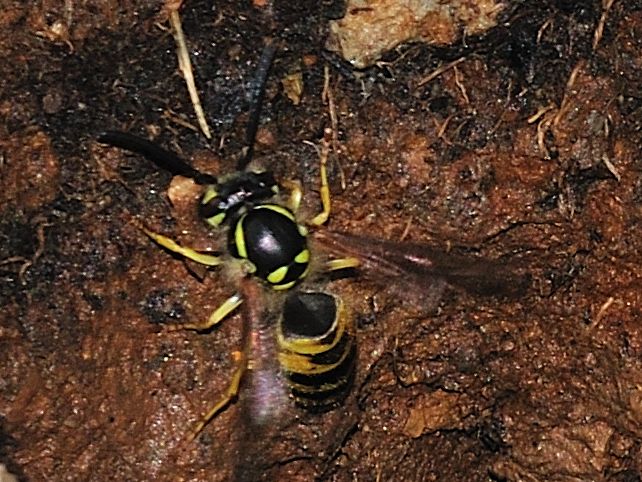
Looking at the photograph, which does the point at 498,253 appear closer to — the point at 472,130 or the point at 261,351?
the point at 472,130

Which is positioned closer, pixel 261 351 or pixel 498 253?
pixel 261 351

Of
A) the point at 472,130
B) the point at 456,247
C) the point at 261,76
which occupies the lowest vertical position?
the point at 456,247

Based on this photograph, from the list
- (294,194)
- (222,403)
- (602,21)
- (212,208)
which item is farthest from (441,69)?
(222,403)

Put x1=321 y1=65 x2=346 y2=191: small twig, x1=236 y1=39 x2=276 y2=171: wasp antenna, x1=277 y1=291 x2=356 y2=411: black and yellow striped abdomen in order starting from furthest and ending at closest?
x1=321 y1=65 x2=346 y2=191: small twig, x1=236 y1=39 x2=276 y2=171: wasp antenna, x1=277 y1=291 x2=356 y2=411: black and yellow striped abdomen

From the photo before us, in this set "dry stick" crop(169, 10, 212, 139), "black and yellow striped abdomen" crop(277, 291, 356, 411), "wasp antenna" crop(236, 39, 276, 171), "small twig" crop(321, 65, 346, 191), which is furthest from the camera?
"small twig" crop(321, 65, 346, 191)

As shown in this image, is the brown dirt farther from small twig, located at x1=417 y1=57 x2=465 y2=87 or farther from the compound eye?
the compound eye

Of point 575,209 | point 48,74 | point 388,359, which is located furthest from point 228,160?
point 575,209

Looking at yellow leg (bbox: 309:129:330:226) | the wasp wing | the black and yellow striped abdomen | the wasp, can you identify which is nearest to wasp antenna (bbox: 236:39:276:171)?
the wasp

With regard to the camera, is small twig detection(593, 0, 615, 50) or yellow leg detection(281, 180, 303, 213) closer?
yellow leg detection(281, 180, 303, 213)
